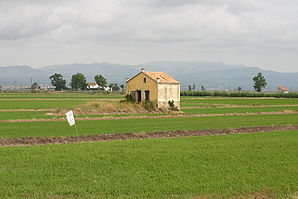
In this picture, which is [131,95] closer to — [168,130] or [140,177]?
[168,130]

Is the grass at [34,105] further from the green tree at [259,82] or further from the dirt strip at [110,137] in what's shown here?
the green tree at [259,82]

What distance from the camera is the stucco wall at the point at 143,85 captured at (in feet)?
191

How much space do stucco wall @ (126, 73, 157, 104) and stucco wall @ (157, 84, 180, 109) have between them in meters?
0.65

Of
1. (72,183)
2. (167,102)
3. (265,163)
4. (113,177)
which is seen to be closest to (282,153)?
(265,163)

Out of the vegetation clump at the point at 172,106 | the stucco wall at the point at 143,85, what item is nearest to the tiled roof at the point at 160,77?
the stucco wall at the point at 143,85

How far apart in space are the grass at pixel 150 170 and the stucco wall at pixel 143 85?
108ft

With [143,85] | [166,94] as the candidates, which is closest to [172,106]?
[166,94]

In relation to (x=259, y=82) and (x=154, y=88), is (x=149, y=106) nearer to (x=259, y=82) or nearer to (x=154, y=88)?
(x=154, y=88)

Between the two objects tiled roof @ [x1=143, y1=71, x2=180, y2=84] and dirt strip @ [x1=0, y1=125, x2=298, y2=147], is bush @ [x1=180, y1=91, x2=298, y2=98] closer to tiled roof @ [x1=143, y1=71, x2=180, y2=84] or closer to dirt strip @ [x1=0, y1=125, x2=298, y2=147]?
tiled roof @ [x1=143, y1=71, x2=180, y2=84]

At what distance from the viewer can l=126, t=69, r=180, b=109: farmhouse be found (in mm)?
58062

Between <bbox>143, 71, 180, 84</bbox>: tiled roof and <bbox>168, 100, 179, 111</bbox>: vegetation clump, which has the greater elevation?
<bbox>143, 71, 180, 84</bbox>: tiled roof

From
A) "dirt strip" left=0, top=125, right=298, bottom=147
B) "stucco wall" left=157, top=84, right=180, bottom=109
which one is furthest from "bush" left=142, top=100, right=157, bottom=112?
"dirt strip" left=0, top=125, right=298, bottom=147

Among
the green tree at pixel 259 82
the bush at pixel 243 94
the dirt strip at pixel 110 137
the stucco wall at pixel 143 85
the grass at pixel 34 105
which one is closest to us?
the dirt strip at pixel 110 137

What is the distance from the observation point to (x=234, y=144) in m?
25.0
